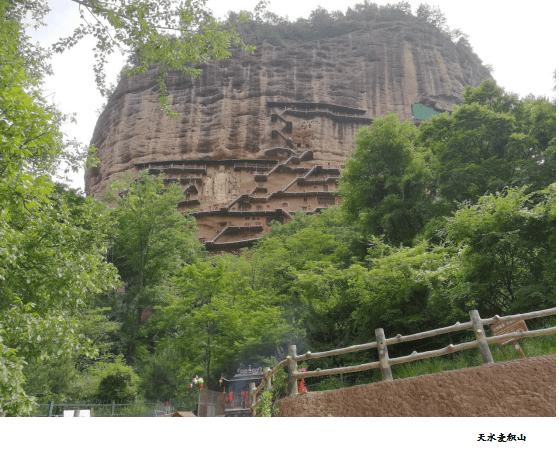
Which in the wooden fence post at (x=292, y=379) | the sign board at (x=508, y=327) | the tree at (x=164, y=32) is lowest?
the wooden fence post at (x=292, y=379)

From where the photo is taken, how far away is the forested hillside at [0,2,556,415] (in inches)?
205

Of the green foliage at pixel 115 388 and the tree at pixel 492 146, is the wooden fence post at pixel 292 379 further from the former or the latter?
the tree at pixel 492 146

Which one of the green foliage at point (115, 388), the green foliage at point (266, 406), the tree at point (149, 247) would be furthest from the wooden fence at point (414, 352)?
the tree at point (149, 247)

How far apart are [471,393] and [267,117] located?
23.1m

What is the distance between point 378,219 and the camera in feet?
39.0

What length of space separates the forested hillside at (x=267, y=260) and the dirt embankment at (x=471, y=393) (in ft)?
8.43

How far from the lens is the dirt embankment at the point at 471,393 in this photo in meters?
3.71

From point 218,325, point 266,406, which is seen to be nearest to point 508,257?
point 266,406

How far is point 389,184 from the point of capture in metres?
11.9

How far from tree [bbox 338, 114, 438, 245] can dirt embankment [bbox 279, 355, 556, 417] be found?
6.87m

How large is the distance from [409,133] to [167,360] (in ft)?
30.3

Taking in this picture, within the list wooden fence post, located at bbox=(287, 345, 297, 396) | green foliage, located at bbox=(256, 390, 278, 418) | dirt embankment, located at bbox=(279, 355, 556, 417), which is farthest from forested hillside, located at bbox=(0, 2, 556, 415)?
dirt embankment, located at bbox=(279, 355, 556, 417)

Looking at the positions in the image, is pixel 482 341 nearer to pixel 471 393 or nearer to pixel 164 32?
pixel 471 393

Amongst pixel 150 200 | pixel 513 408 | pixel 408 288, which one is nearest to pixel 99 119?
pixel 150 200
